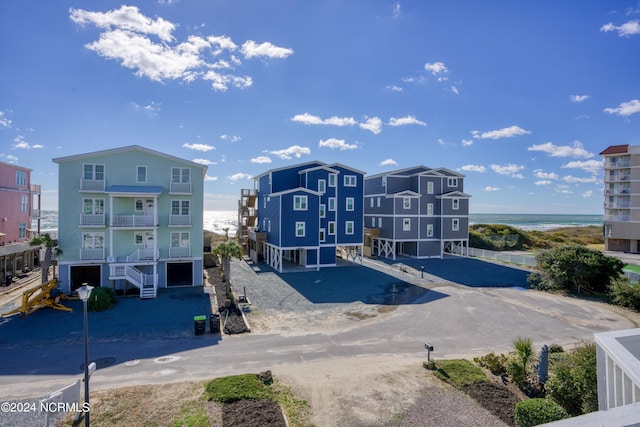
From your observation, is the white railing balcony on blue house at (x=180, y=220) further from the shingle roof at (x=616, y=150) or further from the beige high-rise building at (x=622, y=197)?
the shingle roof at (x=616, y=150)

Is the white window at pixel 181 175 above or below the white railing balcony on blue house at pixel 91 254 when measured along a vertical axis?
above

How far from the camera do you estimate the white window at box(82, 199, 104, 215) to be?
72.6 feet

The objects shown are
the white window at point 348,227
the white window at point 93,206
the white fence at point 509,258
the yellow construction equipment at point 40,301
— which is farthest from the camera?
the white fence at point 509,258

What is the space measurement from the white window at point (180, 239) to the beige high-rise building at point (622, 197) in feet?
178

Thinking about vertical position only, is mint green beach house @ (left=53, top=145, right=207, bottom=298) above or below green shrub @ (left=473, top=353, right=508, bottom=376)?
above

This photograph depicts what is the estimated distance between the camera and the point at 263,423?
8.85 m

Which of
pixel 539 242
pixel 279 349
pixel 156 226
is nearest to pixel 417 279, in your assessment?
pixel 279 349

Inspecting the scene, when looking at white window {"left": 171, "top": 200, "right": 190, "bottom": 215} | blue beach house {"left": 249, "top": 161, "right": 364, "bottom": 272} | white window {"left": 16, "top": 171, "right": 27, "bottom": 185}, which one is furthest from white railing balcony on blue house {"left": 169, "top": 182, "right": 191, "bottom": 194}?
white window {"left": 16, "top": 171, "right": 27, "bottom": 185}

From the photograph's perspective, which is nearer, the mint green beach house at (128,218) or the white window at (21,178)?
the mint green beach house at (128,218)

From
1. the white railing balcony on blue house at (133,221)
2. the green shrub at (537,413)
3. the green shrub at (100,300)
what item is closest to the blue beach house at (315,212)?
the white railing balcony on blue house at (133,221)

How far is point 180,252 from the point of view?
23.4 m

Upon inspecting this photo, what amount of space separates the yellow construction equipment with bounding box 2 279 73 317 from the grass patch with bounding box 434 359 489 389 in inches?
762

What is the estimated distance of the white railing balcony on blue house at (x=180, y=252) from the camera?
23250 mm

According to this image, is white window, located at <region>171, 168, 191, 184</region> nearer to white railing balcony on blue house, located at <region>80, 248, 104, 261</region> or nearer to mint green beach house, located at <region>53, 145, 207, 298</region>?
mint green beach house, located at <region>53, 145, 207, 298</region>
